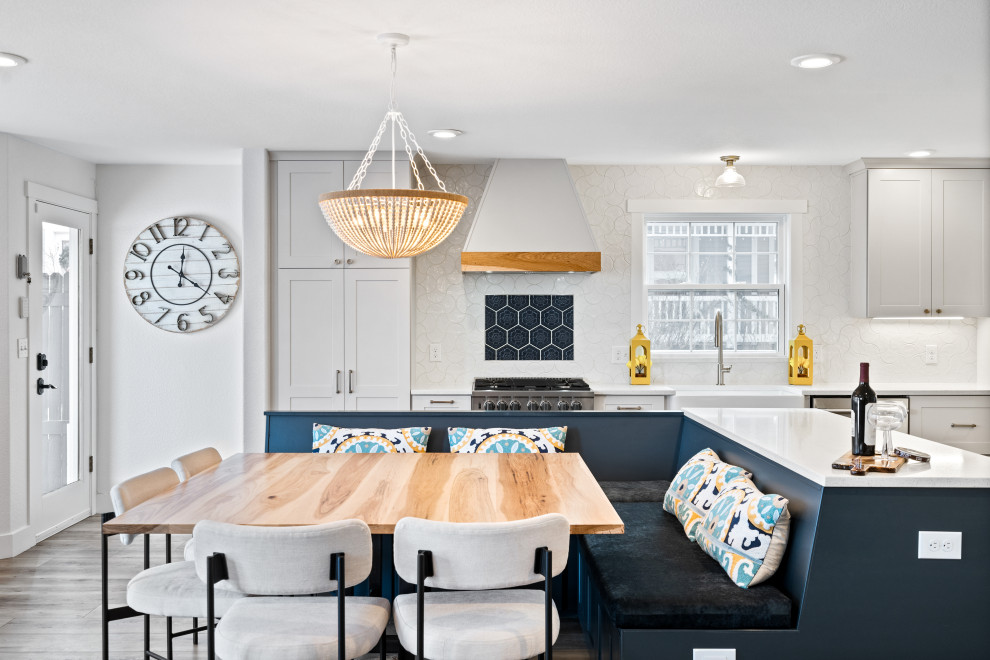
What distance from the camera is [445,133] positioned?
432cm

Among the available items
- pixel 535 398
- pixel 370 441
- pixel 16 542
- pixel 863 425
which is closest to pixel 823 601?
pixel 863 425

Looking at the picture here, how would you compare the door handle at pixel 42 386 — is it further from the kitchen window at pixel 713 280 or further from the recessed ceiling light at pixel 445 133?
the kitchen window at pixel 713 280

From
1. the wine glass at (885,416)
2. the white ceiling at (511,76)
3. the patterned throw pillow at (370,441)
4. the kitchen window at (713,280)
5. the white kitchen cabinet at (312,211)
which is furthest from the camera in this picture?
the kitchen window at (713,280)

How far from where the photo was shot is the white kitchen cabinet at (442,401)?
4891 millimetres

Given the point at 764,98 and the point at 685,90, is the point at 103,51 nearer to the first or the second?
the point at 685,90

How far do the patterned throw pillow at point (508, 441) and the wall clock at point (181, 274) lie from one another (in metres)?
2.52

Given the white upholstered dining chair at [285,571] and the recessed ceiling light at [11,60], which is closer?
the white upholstered dining chair at [285,571]

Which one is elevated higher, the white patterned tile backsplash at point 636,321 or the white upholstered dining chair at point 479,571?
the white patterned tile backsplash at point 636,321

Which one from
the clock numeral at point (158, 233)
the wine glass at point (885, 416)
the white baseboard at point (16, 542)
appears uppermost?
the clock numeral at point (158, 233)

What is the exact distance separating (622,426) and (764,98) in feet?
5.63

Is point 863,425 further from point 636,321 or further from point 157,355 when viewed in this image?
point 157,355

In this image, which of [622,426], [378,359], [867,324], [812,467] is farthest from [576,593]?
[867,324]

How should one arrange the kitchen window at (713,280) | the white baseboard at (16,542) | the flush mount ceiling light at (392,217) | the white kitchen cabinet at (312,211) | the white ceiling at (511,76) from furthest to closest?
the kitchen window at (713,280) → the white kitchen cabinet at (312,211) → the white baseboard at (16,542) → the white ceiling at (511,76) → the flush mount ceiling light at (392,217)

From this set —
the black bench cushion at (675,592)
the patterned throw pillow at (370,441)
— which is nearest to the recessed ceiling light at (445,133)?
the patterned throw pillow at (370,441)
